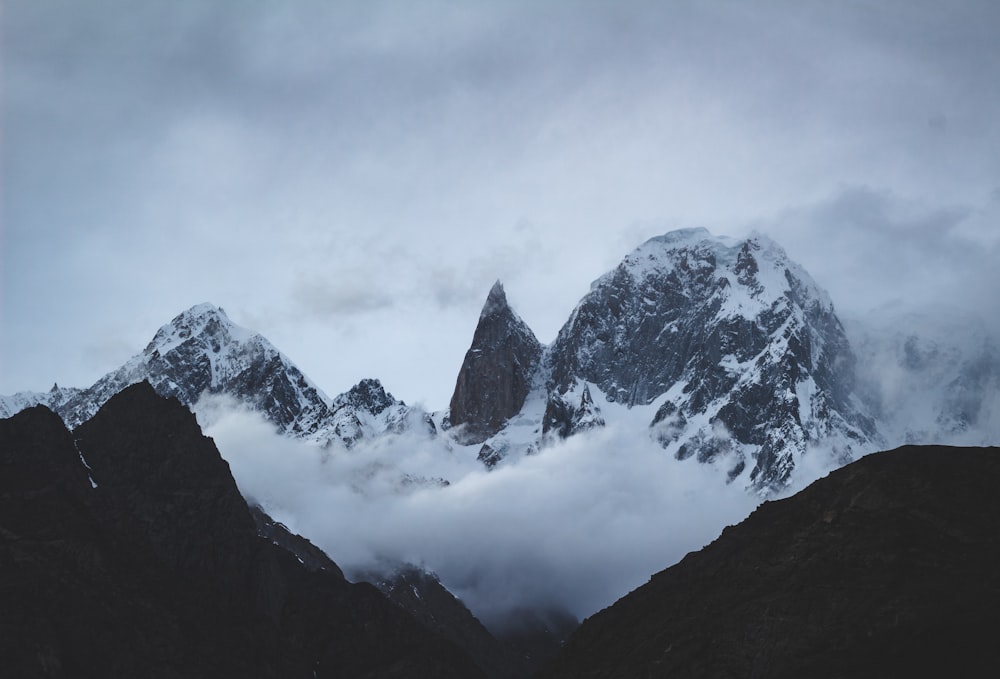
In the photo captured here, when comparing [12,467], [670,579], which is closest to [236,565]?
[12,467]

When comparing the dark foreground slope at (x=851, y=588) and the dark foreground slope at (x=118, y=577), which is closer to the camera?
the dark foreground slope at (x=851, y=588)

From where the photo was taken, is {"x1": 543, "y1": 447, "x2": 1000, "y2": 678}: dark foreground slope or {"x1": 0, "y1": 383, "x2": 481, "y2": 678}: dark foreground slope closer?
{"x1": 543, "y1": 447, "x2": 1000, "y2": 678}: dark foreground slope

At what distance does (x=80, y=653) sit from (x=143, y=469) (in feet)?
173

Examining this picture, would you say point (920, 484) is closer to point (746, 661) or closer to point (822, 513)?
point (822, 513)

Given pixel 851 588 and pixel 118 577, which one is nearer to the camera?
pixel 851 588

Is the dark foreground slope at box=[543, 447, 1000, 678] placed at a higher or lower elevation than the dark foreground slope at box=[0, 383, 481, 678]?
lower

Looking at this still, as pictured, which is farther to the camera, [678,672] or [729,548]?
[729,548]

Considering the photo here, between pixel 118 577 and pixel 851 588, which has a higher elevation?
pixel 118 577

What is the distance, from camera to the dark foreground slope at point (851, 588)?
279ft

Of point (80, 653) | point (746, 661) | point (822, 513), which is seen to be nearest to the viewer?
point (746, 661)

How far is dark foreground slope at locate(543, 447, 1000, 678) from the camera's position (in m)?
85.2

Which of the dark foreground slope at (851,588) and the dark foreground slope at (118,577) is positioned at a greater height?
the dark foreground slope at (118,577)

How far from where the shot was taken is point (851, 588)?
92875mm

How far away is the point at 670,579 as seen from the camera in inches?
4592
